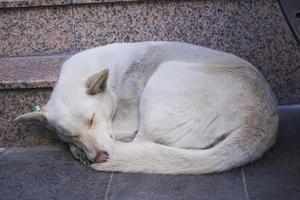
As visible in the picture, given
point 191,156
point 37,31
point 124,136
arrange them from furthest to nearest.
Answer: point 37,31 < point 124,136 < point 191,156

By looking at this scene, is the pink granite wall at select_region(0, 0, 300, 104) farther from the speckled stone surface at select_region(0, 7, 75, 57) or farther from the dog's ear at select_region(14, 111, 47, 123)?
the dog's ear at select_region(14, 111, 47, 123)

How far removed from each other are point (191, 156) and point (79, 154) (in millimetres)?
845

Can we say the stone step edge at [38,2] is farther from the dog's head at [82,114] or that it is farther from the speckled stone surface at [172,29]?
the dog's head at [82,114]

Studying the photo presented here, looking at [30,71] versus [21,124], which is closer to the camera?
[21,124]

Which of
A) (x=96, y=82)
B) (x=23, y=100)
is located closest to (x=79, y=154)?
(x=96, y=82)

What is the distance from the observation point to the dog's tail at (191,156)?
10.5 feet

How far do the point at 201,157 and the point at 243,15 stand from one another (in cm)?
158

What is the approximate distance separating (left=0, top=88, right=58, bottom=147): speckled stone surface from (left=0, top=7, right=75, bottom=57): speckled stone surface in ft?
2.50

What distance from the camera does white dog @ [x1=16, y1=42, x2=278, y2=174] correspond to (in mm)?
3266

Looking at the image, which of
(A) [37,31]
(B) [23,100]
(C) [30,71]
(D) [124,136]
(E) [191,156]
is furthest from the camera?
(A) [37,31]

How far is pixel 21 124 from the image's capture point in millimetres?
3971

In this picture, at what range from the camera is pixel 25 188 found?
11.1 feet

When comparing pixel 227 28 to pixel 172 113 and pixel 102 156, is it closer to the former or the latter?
pixel 172 113

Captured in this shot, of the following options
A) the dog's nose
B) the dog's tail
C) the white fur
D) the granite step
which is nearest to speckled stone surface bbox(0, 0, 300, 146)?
the granite step
